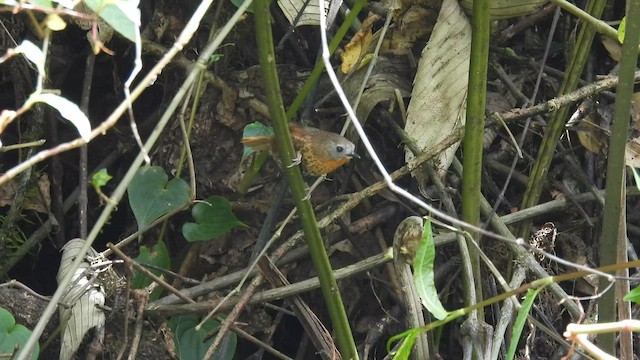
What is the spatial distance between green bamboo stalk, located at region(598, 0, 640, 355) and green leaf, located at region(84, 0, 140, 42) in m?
0.75

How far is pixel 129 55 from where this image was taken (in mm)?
2293

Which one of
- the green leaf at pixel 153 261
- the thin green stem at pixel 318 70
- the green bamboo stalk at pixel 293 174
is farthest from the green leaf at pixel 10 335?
the thin green stem at pixel 318 70

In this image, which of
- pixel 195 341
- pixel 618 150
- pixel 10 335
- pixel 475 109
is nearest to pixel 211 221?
pixel 195 341

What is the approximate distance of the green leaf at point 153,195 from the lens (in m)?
1.87

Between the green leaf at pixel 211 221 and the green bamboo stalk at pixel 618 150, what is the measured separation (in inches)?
34.9

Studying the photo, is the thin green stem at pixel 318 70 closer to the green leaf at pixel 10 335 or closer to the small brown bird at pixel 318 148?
the small brown bird at pixel 318 148

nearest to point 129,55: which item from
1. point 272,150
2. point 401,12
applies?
point 272,150

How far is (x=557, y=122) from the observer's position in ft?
6.40

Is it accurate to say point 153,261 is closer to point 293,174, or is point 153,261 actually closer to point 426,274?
point 293,174

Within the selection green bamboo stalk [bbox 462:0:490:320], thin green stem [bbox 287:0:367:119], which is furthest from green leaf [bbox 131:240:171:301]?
green bamboo stalk [bbox 462:0:490:320]

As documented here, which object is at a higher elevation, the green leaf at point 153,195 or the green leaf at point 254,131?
the green leaf at point 254,131

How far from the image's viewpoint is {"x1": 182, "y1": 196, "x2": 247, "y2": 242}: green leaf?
1.91m

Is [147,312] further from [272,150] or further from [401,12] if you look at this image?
[401,12]

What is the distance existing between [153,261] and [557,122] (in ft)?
3.35
